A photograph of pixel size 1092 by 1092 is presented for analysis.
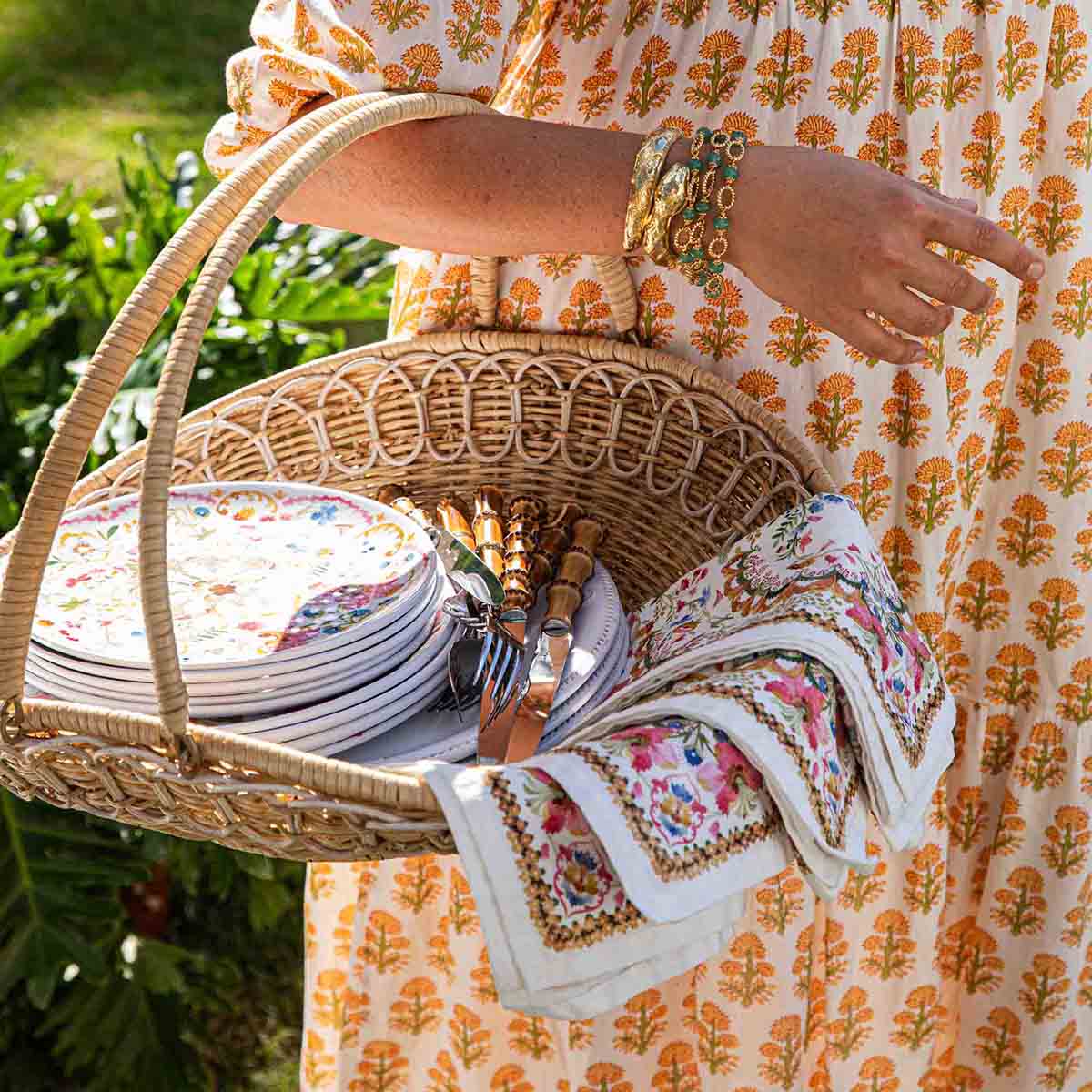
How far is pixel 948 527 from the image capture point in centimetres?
125

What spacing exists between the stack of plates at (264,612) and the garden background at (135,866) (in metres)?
0.79

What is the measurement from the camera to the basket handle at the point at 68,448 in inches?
29.5

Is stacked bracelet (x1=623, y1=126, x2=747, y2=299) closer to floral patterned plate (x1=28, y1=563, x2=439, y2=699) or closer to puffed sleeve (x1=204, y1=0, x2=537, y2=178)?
puffed sleeve (x1=204, y1=0, x2=537, y2=178)

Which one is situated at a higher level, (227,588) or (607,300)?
(607,300)

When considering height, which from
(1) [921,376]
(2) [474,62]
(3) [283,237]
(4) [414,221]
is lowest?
(3) [283,237]

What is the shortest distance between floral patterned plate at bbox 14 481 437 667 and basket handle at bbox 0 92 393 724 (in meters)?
0.08

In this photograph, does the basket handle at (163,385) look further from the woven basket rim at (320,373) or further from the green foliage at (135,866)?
the green foliage at (135,866)

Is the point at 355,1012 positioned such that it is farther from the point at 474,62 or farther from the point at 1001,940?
the point at 474,62

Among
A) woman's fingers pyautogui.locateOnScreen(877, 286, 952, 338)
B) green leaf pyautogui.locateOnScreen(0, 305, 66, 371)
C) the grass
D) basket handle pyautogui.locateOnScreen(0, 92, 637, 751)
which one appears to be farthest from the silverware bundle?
the grass

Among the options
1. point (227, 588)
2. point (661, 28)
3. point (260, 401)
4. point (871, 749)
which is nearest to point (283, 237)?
point (260, 401)

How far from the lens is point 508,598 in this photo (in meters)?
1.01

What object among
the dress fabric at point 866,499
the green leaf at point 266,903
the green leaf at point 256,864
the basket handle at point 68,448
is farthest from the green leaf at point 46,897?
the basket handle at point 68,448

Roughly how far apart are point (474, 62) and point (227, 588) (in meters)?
0.44

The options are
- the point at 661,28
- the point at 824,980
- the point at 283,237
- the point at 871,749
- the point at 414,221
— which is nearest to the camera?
the point at 871,749
